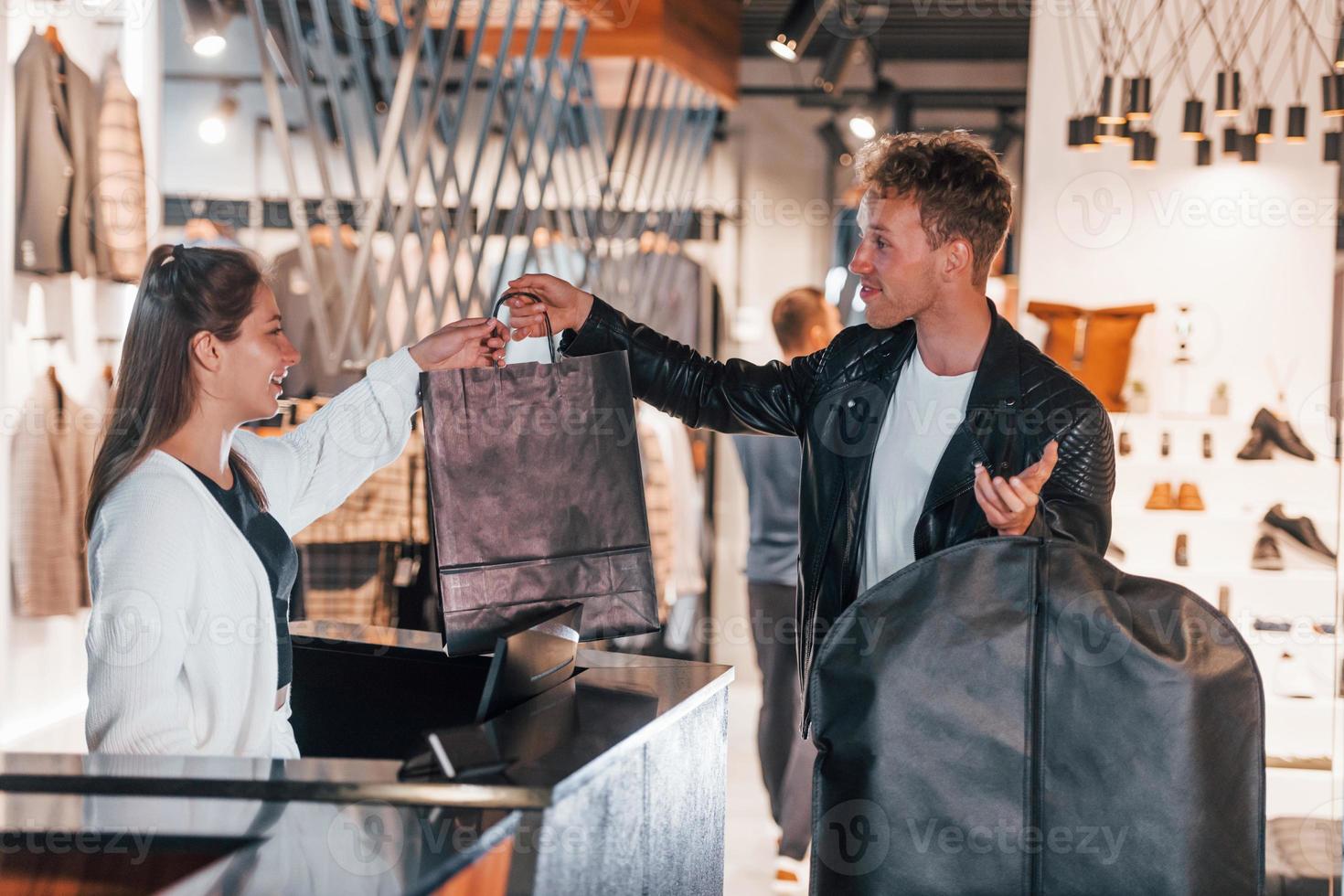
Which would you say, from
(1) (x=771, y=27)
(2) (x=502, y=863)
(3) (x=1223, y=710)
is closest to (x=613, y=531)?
(2) (x=502, y=863)

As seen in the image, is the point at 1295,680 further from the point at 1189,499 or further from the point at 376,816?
the point at 376,816

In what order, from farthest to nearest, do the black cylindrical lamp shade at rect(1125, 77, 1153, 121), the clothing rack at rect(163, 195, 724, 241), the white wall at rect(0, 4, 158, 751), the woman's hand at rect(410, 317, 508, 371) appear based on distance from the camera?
the clothing rack at rect(163, 195, 724, 241) → the black cylindrical lamp shade at rect(1125, 77, 1153, 121) → the white wall at rect(0, 4, 158, 751) → the woman's hand at rect(410, 317, 508, 371)

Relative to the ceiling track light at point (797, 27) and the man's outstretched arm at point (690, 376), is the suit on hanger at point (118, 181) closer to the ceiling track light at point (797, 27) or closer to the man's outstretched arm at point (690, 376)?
the ceiling track light at point (797, 27)

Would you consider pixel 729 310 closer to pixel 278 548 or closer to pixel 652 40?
pixel 652 40

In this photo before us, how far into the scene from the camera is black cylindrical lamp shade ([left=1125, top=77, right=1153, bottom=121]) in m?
5.32

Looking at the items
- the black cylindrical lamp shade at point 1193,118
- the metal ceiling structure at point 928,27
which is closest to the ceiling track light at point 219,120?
the metal ceiling structure at point 928,27

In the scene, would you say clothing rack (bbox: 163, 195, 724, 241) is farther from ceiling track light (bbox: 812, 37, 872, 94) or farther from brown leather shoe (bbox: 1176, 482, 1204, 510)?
brown leather shoe (bbox: 1176, 482, 1204, 510)

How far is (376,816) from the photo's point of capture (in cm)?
136

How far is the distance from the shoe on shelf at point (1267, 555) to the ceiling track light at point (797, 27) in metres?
2.77

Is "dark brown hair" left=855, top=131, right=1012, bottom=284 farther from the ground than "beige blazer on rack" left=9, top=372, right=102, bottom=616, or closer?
farther from the ground

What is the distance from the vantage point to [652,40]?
554 centimetres

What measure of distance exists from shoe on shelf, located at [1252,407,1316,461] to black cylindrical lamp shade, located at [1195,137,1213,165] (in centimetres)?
110

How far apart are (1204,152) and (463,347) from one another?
4.56 m

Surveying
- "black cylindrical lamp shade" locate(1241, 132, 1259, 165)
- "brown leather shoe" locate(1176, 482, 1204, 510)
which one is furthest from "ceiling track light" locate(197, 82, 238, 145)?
"brown leather shoe" locate(1176, 482, 1204, 510)
